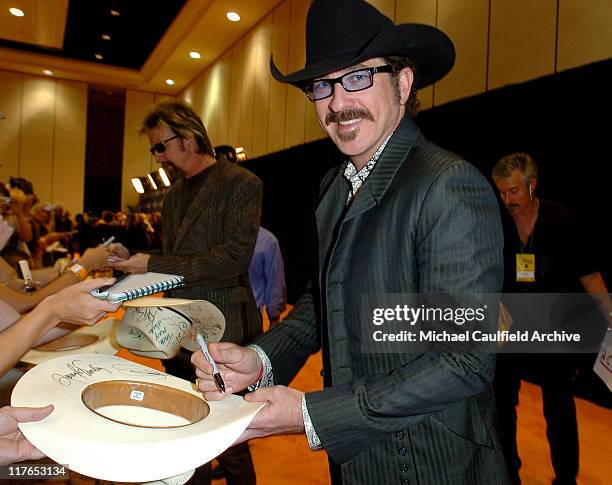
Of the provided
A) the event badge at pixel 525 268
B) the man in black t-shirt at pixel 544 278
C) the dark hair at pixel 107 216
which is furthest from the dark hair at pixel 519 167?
the dark hair at pixel 107 216

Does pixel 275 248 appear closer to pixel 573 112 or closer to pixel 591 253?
pixel 591 253

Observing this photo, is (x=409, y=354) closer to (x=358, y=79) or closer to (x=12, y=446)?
Answer: (x=358, y=79)

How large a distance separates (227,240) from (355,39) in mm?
1228

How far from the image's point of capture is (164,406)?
2.80ft

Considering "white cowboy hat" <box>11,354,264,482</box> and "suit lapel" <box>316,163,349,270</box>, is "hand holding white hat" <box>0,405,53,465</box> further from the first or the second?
→ "suit lapel" <box>316,163,349,270</box>

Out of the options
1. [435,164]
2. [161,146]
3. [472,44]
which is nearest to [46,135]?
[472,44]

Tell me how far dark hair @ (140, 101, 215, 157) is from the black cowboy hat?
1.27m

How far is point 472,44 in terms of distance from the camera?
4863mm

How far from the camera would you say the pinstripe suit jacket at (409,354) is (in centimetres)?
84

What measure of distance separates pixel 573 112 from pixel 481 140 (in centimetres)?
81

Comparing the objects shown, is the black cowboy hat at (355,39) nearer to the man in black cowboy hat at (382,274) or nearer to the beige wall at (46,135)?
the man in black cowboy hat at (382,274)
